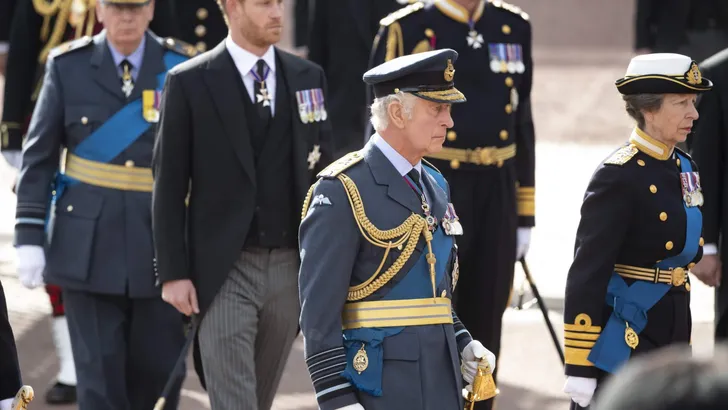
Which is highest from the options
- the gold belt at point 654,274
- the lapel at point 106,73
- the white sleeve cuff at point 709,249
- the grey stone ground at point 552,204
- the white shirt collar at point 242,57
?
the white shirt collar at point 242,57

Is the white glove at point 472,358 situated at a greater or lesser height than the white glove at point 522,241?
greater

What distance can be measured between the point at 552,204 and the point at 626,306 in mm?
7186

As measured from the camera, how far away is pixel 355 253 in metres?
4.23

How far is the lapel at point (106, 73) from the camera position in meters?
6.22

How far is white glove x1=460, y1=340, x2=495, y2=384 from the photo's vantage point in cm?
437

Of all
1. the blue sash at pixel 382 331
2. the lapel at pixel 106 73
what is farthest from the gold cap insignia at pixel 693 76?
the lapel at pixel 106 73

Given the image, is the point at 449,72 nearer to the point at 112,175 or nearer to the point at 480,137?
the point at 480,137

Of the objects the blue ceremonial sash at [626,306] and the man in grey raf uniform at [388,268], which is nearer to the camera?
the man in grey raf uniform at [388,268]

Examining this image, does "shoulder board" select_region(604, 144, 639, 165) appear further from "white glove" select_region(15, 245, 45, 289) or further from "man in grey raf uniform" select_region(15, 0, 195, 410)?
"white glove" select_region(15, 245, 45, 289)

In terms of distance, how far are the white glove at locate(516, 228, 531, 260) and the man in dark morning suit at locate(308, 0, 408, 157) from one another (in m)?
2.63

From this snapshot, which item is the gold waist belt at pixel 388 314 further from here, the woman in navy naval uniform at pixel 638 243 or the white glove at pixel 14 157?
the white glove at pixel 14 157

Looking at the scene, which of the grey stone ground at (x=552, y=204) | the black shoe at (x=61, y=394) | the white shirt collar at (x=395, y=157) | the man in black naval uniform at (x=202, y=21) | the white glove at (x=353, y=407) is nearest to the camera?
the white glove at (x=353, y=407)

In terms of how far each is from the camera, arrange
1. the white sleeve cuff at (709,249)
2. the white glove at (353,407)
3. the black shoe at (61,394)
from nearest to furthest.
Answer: the white glove at (353,407) → the white sleeve cuff at (709,249) → the black shoe at (61,394)

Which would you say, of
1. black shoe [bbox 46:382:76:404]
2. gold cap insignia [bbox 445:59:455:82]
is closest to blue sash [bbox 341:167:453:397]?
gold cap insignia [bbox 445:59:455:82]
